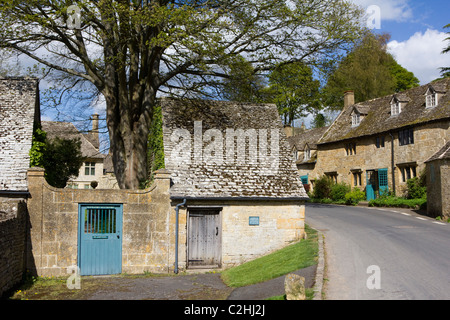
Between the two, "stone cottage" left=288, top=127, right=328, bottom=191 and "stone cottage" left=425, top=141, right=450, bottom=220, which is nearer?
"stone cottage" left=425, top=141, right=450, bottom=220

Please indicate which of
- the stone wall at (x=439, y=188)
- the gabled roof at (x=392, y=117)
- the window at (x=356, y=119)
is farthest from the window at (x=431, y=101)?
the stone wall at (x=439, y=188)

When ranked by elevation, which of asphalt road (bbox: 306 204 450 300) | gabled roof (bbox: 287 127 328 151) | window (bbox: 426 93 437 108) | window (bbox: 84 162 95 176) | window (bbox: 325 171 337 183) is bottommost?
asphalt road (bbox: 306 204 450 300)

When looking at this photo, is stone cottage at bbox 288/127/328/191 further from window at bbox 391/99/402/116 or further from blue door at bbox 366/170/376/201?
window at bbox 391/99/402/116

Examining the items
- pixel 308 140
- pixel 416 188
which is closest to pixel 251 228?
pixel 416 188

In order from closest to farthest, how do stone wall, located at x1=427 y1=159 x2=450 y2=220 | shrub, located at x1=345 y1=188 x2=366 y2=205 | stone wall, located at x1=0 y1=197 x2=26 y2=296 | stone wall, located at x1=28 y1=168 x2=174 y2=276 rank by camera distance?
stone wall, located at x1=0 y1=197 x2=26 y2=296, stone wall, located at x1=28 y1=168 x2=174 y2=276, stone wall, located at x1=427 y1=159 x2=450 y2=220, shrub, located at x1=345 y1=188 x2=366 y2=205

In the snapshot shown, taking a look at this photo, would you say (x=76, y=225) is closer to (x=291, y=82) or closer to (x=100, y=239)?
(x=100, y=239)

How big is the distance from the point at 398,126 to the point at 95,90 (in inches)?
813

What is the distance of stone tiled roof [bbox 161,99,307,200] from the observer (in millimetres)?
15367

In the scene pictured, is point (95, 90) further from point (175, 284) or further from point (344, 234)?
point (344, 234)

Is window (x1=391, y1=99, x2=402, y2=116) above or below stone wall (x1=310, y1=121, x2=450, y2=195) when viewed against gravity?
above

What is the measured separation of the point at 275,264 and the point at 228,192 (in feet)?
11.2

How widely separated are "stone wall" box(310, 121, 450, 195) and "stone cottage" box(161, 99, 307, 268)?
47.0ft

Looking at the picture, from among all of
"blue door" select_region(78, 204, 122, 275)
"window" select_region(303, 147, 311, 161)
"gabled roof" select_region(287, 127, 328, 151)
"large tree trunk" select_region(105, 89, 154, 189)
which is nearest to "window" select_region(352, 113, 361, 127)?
"gabled roof" select_region(287, 127, 328, 151)

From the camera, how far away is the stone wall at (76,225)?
13562 millimetres
